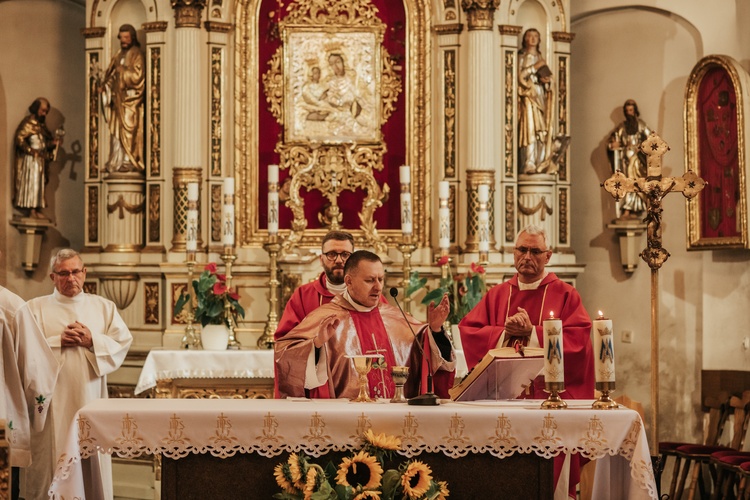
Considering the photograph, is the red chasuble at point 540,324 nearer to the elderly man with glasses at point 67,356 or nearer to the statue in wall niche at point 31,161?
the elderly man with glasses at point 67,356

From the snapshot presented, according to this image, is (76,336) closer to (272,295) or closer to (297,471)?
(272,295)

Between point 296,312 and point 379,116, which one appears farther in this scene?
point 379,116

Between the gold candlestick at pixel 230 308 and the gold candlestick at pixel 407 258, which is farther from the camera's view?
the gold candlestick at pixel 407 258

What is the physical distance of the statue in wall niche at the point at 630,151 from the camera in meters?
10.9

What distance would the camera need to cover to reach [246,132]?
10.8 meters

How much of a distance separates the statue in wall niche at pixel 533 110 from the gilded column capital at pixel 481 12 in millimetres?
438

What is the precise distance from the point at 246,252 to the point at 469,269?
202 centimetres

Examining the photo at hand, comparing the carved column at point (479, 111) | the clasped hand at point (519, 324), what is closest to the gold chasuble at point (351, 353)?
the clasped hand at point (519, 324)

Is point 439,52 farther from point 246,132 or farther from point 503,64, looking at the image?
point 246,132

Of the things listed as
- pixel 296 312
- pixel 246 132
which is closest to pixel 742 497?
pixel 296 312

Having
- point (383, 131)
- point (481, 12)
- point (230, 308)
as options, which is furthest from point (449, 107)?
point (230, 308)

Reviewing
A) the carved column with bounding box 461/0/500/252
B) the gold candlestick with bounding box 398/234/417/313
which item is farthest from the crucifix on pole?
the carved column with bounding box 461/0/500/252

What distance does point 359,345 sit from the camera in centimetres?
635

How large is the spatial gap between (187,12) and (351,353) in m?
5.20
